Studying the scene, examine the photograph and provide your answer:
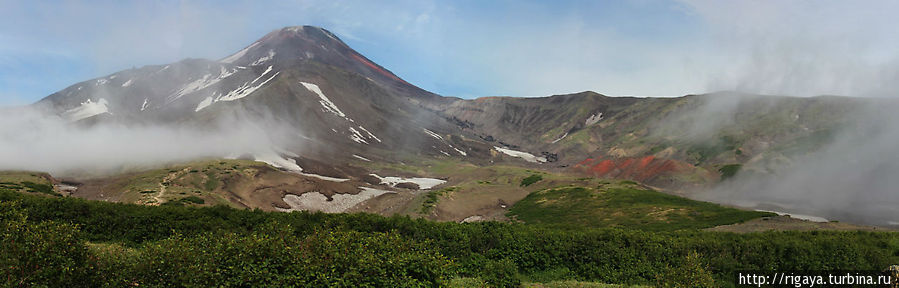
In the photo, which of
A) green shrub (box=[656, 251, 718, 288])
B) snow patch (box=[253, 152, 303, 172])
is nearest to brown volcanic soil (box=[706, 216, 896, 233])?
green shrub (box=[656, 251, 718, 288])

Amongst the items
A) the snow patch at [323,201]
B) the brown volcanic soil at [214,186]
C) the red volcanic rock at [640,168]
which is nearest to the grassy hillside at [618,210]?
the red volcanic rock at [640,168]

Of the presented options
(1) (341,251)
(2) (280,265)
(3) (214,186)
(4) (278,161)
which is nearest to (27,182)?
(3) (214,186)

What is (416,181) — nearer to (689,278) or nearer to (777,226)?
(777,226)

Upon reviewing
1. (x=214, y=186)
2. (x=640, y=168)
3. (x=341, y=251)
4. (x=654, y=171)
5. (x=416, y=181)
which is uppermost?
Answer: (x=341, y=251)

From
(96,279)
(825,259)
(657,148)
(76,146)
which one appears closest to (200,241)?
(96,279)

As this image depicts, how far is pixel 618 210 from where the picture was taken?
69.4 metres

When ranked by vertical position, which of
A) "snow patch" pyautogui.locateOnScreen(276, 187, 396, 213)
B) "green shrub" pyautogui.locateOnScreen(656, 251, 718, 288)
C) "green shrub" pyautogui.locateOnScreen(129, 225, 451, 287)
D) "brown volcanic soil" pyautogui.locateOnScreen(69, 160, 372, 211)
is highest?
"green shrub" pyautogui.locateOnScreen(129, 225, 451, 287)

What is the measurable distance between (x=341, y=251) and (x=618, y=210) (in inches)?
2602

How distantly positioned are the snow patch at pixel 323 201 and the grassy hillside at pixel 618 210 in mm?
35249

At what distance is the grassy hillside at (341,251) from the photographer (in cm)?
1000

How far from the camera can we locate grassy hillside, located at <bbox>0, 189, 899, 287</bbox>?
1000 cm

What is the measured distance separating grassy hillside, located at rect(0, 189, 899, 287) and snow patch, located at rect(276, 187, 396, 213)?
60.2 m

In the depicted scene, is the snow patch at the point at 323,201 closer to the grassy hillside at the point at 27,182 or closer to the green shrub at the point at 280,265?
the grassy hillside at the point at 27,182

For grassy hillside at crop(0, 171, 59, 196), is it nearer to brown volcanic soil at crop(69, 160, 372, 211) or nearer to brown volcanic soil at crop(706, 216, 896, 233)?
brown volcanic soil at crop(69, 160, 372, 211)
